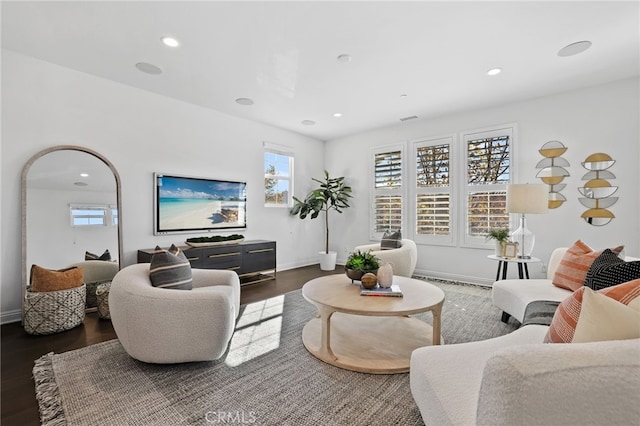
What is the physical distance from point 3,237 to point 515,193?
5.35m

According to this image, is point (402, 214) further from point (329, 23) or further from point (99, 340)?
point (99, 340)

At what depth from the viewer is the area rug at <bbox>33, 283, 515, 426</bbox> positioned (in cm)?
161

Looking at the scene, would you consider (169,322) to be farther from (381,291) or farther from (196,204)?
(196,204)

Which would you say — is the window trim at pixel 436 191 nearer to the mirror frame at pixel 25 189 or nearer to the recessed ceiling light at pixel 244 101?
the recessed ceiling light at pixel 244 101

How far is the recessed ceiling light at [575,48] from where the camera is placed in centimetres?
284

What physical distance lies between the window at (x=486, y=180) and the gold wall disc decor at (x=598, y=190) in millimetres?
860

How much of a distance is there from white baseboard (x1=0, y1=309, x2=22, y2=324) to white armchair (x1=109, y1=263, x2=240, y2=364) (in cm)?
192

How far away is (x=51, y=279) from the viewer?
2840 millimetres

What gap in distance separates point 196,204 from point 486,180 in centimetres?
437

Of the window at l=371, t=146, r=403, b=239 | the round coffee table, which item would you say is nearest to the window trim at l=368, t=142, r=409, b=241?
the window at l=371, t=146, r=403, b=239

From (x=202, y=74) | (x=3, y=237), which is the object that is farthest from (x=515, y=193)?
(x=3, y=237)

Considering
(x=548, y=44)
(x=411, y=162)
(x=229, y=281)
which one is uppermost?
(x=548, y=44)

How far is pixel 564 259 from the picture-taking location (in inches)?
105

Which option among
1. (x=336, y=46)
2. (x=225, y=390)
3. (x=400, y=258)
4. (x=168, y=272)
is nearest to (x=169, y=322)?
(x=168, y=272)
